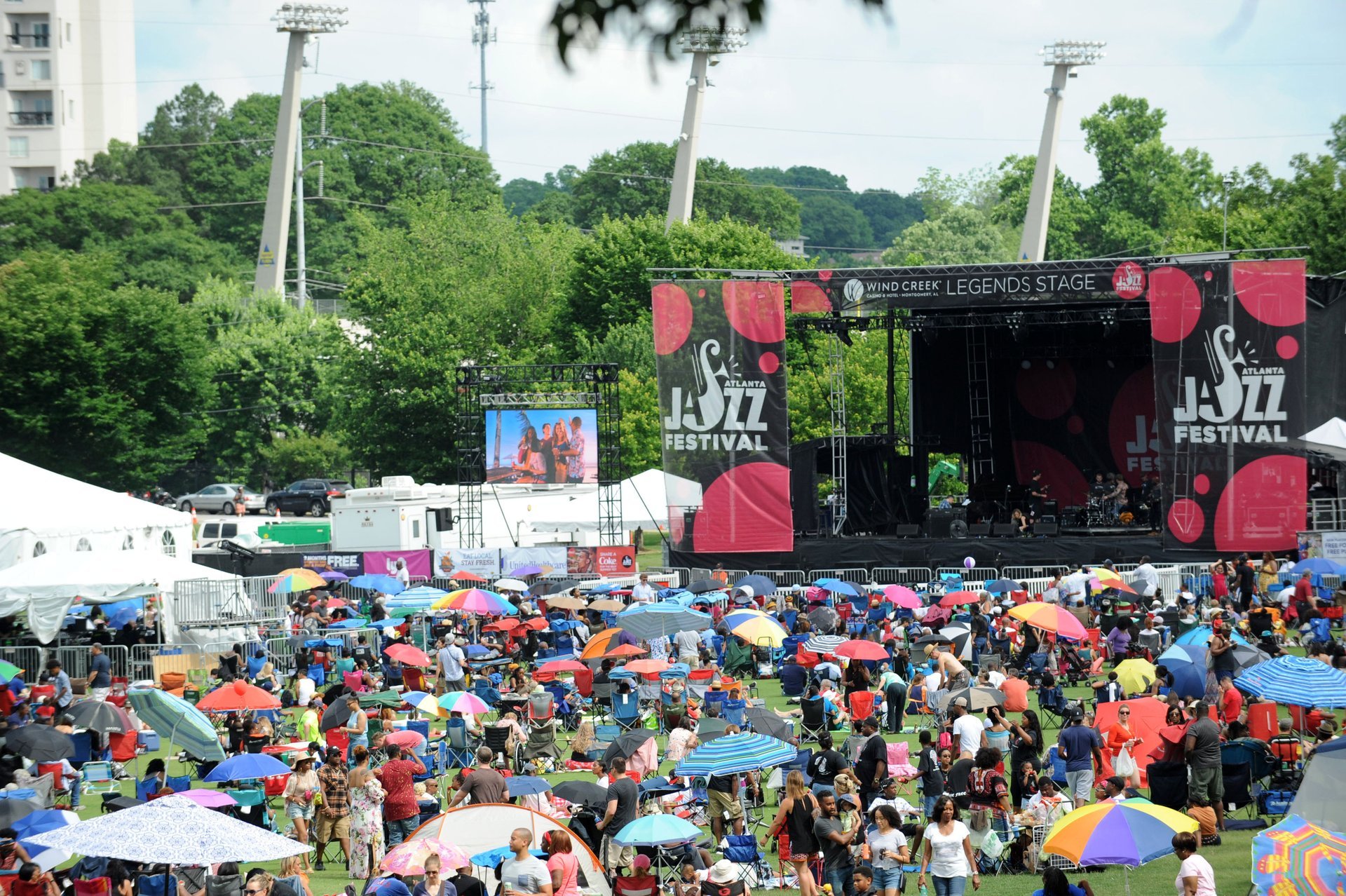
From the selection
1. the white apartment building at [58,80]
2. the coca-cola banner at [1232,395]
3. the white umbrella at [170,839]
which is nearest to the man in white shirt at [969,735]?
the white umbrella at [170,839]

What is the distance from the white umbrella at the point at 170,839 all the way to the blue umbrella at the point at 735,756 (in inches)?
135

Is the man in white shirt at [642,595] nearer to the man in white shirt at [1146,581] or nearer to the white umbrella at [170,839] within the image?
the man in white shirt at [1146,581]

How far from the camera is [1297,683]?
1386 centimetres

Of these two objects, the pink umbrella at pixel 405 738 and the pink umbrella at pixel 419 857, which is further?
the pink umbrella at pixel 405 738

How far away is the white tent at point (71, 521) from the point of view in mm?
27891

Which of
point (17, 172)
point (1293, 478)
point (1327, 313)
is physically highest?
point (17, 172)

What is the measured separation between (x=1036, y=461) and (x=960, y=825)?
27.3 m

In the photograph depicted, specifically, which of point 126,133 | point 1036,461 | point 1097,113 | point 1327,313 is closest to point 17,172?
point 126,133

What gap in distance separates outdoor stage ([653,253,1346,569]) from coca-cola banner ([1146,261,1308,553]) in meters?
0.03

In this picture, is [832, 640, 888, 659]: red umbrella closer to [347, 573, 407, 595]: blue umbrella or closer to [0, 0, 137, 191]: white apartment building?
[347, 573, 407, 595]: blue umbrella

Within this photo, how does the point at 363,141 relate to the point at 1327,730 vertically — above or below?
A: above

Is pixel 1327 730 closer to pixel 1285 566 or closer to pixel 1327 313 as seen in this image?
pixel 1285 566

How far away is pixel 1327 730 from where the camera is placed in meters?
14.1

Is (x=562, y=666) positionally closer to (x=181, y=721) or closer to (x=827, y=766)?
(x=181, y=721)
